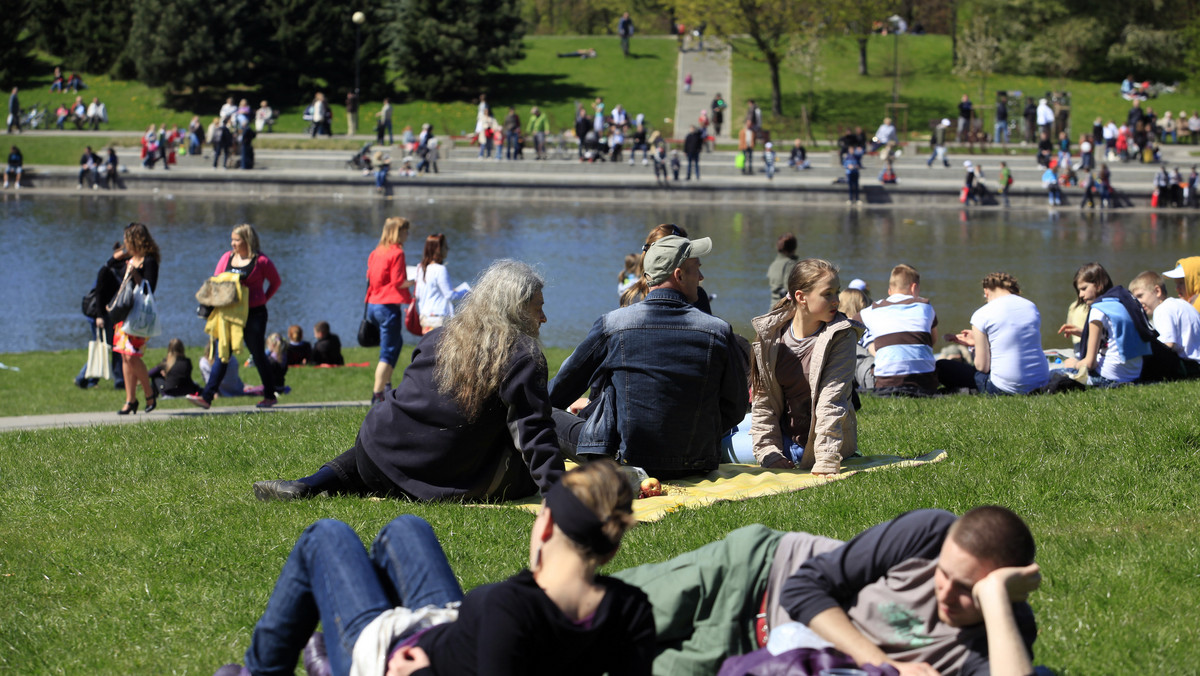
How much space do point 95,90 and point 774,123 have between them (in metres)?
33.2

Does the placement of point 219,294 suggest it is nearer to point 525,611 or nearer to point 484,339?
point 484,339

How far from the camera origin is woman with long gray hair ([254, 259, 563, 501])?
5.45 metres

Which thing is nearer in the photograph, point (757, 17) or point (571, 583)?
point (571, 583)

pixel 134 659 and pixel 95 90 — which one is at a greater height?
pixel 95 90

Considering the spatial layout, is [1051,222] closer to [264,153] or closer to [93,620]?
[264,153]

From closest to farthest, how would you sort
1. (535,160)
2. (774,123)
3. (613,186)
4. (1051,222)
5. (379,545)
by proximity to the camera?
(379,545), (1051,222), (613,186), (535,160), (774,123)

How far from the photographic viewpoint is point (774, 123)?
52625 mm

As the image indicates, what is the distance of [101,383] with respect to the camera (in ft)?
48.0

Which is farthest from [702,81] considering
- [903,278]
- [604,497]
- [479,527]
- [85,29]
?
[604,497]

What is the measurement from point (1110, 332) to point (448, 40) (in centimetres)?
4550

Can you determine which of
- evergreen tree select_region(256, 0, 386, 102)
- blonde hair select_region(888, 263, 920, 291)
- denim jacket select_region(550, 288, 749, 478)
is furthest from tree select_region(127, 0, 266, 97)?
denim jacket select_region(550, 288, 749, 478)

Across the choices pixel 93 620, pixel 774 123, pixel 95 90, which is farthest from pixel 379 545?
pixel 95 90

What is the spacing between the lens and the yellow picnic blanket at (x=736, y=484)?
A: 5.83 metres

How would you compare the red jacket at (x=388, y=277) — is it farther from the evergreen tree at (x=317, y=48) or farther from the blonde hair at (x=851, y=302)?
the evergreen tree at (x=317, y=48)
